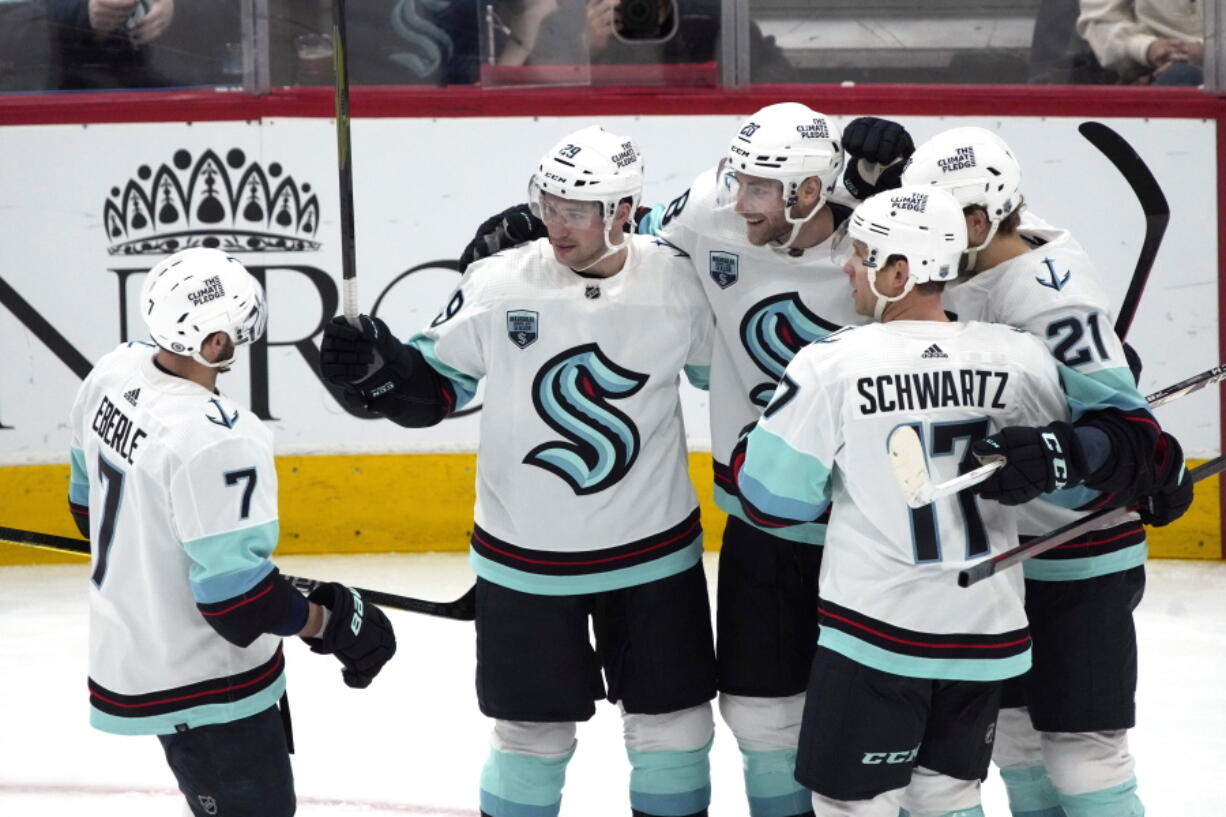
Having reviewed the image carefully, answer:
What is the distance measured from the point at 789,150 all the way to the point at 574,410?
1.80ft

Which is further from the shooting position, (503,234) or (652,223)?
(652,223)

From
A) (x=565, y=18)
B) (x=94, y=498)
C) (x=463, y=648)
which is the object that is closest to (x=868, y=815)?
(x=94, y=498)

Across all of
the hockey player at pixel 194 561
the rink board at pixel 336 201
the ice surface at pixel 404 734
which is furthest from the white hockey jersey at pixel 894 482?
the rink board at pixel 336 201

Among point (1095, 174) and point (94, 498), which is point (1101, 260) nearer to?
point (1095, 174)

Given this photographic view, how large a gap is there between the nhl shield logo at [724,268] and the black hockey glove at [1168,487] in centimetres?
75

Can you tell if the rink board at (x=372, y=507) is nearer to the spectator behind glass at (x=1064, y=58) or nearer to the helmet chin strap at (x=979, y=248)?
the spectator behind glass at (x=1064, y=58)

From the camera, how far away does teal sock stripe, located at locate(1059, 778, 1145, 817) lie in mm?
2785

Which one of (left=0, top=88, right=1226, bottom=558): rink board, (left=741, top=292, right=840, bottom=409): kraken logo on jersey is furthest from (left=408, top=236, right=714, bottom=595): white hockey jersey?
(left=0, top=88, right=1226, bottom=558): rink board

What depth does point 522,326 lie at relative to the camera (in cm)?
283

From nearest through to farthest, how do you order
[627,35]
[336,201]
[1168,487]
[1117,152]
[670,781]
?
1. [1168,487]
2. [670,781]
3. [1117,152]
4. [336,201]
5. [627,35]

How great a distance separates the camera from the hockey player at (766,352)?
287cm

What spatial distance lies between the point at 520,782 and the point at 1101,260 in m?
2.88

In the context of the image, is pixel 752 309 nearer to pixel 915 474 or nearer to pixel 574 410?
pixel 574 410

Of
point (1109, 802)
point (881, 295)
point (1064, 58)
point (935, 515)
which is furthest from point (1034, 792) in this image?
point (1064, 58)
